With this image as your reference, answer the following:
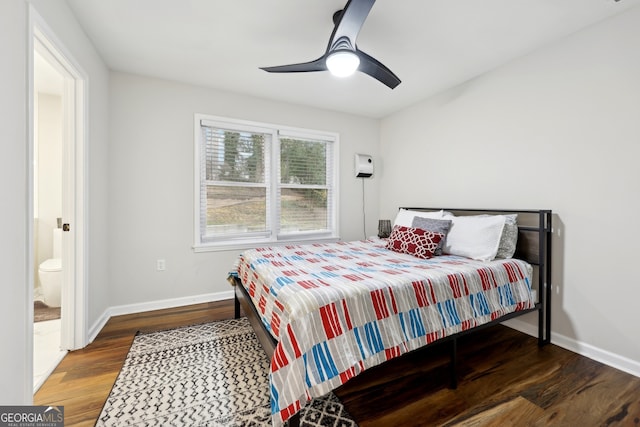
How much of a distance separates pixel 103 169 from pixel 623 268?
4454mm

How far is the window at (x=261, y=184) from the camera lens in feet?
10.9

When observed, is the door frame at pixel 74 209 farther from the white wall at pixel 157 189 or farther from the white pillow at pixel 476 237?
the white pillow at pixel 476 237

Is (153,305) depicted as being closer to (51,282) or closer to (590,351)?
(51,282)

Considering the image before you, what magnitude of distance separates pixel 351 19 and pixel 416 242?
6.16ft

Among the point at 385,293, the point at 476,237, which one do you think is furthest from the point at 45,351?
the point at 476,237

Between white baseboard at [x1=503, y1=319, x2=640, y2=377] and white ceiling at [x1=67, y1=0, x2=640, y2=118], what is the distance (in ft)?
8.20

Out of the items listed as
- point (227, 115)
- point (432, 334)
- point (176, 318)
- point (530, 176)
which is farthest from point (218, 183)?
point (530, 176)

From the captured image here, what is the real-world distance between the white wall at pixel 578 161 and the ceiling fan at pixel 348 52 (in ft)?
4.25

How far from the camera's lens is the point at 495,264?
2166mm

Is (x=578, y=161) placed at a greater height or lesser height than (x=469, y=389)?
greater

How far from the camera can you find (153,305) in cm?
300

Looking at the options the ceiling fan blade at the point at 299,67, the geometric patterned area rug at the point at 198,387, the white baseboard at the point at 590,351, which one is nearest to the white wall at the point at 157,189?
the geometric patterned area rug at the point at 198,387

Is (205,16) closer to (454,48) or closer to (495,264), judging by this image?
(454,48)

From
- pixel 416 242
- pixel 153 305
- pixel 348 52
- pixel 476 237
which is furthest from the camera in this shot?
pixel 153 305
